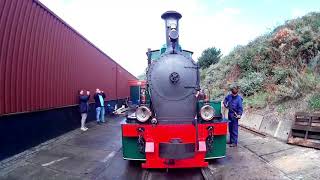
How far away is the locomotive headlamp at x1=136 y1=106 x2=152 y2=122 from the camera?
628 centimetres

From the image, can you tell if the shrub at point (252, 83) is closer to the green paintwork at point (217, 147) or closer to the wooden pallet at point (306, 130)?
the wooden pallet at point (306, 130)

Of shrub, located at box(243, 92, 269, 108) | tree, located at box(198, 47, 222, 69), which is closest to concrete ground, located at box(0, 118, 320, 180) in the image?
shrub, located at box(243, 92, 269, 108)

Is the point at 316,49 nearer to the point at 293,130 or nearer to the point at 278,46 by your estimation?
the point at 278,46

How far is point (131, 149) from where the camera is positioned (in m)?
6.57

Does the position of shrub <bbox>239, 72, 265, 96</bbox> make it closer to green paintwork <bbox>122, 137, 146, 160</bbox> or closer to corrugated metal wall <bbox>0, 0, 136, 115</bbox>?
corrugated metal wall <bbox>0, 0, 136, 115</bbox>

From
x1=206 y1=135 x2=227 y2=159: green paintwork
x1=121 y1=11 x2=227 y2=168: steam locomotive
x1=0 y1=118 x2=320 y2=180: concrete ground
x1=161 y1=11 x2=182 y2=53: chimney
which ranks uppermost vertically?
x1=161 y1=11 x2=182 y2=53: chimney

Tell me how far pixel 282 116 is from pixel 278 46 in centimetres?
599

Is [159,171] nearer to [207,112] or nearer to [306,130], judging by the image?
[207,112]

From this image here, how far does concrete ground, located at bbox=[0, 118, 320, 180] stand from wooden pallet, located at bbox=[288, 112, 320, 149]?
22cm

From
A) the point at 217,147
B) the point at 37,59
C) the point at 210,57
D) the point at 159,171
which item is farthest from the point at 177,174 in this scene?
the point at 210,57

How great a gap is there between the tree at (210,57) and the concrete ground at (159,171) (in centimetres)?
2138

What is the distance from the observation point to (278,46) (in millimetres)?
14398

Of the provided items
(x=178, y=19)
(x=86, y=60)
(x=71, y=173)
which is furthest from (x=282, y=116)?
(x=86, y=60)

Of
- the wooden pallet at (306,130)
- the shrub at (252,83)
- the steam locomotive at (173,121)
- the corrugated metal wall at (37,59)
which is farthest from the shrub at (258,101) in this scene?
the corrugated metal wall at (37,59)
